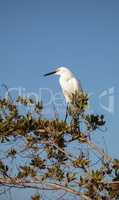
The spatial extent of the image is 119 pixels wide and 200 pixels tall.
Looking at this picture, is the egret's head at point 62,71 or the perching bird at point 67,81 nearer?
the perching bird at point 67,81

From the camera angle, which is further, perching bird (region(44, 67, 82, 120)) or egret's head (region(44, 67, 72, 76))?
egret's head (region(44, 67, 72, 76))

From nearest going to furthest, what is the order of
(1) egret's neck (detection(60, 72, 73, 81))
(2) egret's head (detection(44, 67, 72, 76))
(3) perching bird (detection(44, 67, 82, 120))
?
(3) perching bird (detection(44, 67, 82, 120)) < (1) egret's neck (detection(60, 72, 73, 81)) < (2) egret's head (detection(44, 67, 72, 76))

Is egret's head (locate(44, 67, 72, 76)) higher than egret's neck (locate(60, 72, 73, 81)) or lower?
higher

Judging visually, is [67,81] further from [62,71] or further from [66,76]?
[62,71]

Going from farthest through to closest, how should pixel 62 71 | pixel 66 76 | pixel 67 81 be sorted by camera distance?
pixel 62 71 → pixel 66 76 → pixel 67 81

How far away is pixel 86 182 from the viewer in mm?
6527

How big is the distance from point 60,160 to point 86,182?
74cm

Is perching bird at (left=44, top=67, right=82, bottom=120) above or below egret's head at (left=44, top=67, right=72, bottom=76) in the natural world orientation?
below

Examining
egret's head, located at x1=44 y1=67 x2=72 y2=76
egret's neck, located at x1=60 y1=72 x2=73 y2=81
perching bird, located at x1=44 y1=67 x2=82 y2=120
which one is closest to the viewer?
perching bird, located at x1=44 y1=67 x2=82 y2=120

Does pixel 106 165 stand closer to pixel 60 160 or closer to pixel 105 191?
pixel 105 191

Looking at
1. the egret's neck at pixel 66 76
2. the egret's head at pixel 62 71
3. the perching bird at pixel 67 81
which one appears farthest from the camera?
the egret's head at pixel 62 71

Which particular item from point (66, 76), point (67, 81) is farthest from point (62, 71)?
point (67, 81)

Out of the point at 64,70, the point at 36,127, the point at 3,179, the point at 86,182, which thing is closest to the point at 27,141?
the point at 36,127

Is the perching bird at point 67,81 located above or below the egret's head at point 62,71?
below
